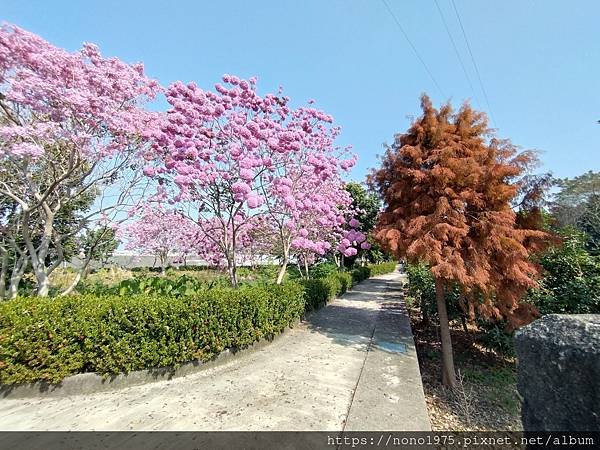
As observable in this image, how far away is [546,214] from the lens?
514 cm

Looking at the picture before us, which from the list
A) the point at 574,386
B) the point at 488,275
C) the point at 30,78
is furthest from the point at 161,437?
the point at 30,78

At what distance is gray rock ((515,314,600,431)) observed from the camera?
1.62 metres

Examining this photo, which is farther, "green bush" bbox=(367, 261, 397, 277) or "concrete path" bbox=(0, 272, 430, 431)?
"green bush" bbox=(367, 261, 397, 277)

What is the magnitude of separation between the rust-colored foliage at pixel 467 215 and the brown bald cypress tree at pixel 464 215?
0.04 ft

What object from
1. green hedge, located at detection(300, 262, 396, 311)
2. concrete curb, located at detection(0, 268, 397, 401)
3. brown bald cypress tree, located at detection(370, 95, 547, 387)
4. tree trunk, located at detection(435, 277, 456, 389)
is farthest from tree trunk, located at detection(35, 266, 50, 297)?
tree trunk, located at detection(435, 277, 456, 389)

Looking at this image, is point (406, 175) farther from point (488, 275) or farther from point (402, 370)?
point (402, 370)

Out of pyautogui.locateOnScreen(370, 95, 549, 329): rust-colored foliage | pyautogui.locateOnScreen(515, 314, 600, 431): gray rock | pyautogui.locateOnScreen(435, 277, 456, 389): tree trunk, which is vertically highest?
pyautogui.locateOnScreen(370, 95, 549, 329): rust-colored foliage

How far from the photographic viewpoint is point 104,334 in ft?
11.7

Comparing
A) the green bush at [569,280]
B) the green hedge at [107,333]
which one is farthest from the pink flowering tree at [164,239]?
the green bush at [569,280]

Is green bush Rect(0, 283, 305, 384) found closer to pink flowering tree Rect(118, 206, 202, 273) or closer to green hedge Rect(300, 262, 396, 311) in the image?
green hedge Rect(300, 262, 396, 311)

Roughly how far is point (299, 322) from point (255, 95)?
214 inches

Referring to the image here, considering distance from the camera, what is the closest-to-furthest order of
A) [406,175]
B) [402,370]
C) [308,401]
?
[308,401] → [402,370] → [406,175]

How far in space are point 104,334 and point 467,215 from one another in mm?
5551

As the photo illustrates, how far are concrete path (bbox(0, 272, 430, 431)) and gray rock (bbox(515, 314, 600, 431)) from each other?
1.19 meters
